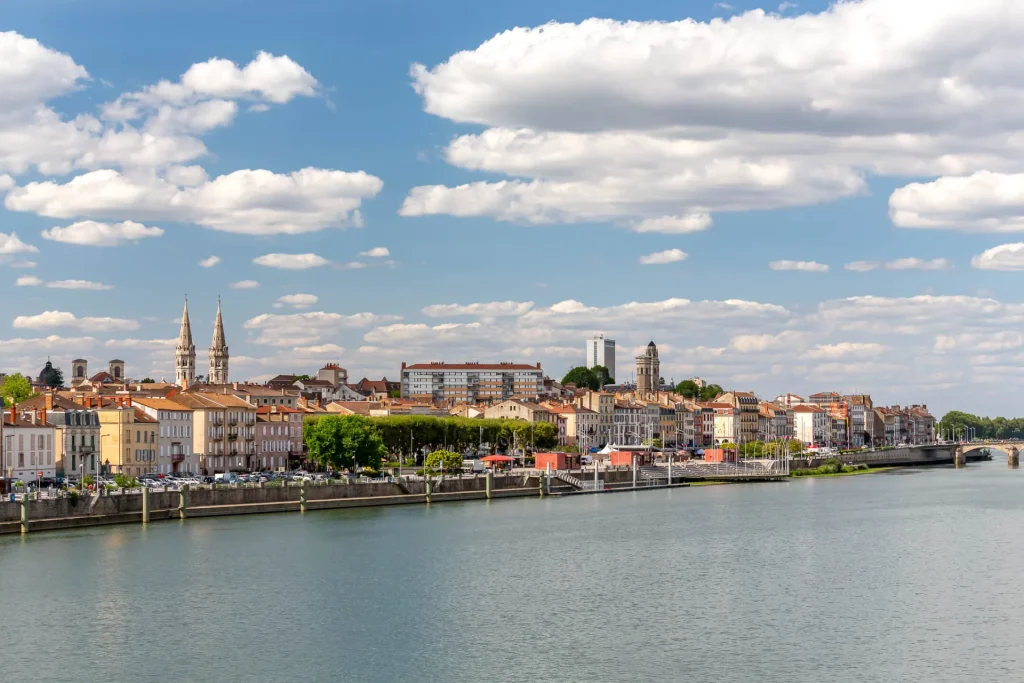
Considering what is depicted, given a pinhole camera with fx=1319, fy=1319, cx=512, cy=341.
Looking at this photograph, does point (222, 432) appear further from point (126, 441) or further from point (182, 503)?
point (182, 503)

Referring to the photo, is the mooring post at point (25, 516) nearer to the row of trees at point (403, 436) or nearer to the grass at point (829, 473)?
the row of trees at point (403, 436)

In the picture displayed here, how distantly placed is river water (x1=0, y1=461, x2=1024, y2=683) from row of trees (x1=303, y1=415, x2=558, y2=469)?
2354cm

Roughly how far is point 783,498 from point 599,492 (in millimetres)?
14487

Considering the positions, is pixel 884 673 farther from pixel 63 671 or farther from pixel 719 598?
pixel 63 671

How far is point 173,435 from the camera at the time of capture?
10044cm

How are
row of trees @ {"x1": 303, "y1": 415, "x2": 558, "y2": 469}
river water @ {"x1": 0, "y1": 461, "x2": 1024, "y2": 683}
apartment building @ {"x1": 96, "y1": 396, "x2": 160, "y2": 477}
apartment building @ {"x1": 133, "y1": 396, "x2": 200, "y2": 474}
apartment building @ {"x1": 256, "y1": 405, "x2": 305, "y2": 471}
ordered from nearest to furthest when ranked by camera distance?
river water @ {"x1": 0, "y1": 461, "x2": 1024, "y2": 683}
apartment building @ {"x1": 96, "y1": 396, "x2": 160, "y2": 477}
apartment building @ {"x1": 133, "y1": 396, "x2": 200, "y2": 474}
row of trees @ {"x1": 303, "y1": 415, "x2": 558, "y2": 469}
apartment building @ {"x1": 256, "y1": 405, "x2": 305, "y2": 471}

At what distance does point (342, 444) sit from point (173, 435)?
12.9m

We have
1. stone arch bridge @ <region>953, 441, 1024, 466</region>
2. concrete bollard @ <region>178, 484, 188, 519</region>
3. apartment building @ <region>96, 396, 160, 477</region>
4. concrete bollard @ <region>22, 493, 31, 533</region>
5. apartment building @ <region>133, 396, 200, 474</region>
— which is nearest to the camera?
concrete bollard @ <region>22, 493, 31, 533</region>

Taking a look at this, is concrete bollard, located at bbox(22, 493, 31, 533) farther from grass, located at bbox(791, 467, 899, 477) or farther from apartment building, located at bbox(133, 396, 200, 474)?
grass, located at bbox(791, 467, 899, 477)

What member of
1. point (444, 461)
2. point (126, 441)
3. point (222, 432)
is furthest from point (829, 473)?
point (126, 441)

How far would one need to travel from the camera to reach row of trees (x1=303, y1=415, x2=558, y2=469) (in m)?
100

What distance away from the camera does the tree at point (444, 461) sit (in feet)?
356

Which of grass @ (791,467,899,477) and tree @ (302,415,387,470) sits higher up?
tree @ (302,415,387,470)

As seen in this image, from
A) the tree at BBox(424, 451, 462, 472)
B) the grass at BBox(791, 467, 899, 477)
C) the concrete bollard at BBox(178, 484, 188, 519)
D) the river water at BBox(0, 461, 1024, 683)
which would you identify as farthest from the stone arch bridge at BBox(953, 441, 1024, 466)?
the concrete bollard at BBox(178, 484, 188, 519)
